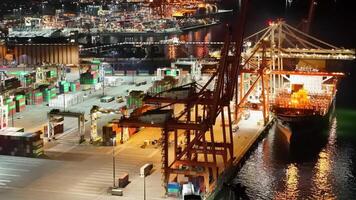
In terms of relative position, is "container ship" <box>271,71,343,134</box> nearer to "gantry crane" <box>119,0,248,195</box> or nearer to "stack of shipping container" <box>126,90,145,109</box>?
"stack of shipping container" <box>126,90,145,109</box>

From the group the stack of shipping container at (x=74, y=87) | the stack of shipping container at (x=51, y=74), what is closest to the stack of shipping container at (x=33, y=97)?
the stack of shipping container at (x=74, y=87)

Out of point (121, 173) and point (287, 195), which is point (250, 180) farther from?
point (121, 173)

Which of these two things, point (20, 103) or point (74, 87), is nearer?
point (20, 103)

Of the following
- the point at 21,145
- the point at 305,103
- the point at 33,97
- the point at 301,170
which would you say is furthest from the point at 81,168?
the point at 305,103

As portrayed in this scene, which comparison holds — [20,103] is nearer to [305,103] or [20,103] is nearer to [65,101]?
[65,101]

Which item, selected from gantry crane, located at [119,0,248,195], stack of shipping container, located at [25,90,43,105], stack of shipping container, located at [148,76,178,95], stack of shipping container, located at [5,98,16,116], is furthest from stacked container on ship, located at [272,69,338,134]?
stack of shipping container, located at [5,98,16,116]

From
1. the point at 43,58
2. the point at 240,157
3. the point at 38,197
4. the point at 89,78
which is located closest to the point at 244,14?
the point at 240,157
